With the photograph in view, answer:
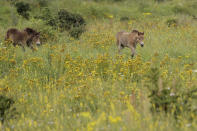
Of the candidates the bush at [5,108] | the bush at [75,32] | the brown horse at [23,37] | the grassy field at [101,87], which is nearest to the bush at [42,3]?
the grassy field at [101,87]

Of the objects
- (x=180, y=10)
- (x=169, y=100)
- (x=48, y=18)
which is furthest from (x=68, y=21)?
(x=169, y=100)

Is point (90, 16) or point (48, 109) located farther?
point (90, 16)

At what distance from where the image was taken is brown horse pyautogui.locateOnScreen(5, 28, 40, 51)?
37.2 feet

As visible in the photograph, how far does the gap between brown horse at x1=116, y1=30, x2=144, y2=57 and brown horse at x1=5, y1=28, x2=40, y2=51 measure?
285cm

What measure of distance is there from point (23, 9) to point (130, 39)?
994cm

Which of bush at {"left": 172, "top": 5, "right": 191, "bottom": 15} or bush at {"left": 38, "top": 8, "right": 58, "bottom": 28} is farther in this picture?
bush at {"left": 172, "top": 5, "right": 191, "bottom": 15}

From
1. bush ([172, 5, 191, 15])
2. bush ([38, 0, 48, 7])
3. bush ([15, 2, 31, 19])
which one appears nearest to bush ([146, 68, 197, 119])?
bush ([15, 2, 31, 19])

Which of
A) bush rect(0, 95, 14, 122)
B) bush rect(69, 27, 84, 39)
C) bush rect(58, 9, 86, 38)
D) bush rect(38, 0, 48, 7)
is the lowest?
bush rect(0, 95, 14, 122)

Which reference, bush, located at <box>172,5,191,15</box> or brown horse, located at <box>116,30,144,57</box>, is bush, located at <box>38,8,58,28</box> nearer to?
brown horse, located at <box>116,30,144,57</box>

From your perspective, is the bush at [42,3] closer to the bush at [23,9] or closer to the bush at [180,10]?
the bush at [23,9]

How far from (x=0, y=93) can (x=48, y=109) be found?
1061 millimetres

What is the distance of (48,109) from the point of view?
5.12 m

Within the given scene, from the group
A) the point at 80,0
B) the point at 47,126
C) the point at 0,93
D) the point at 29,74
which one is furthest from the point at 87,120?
the point at 80,0

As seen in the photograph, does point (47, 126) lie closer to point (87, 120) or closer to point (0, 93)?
point (87, 120)
